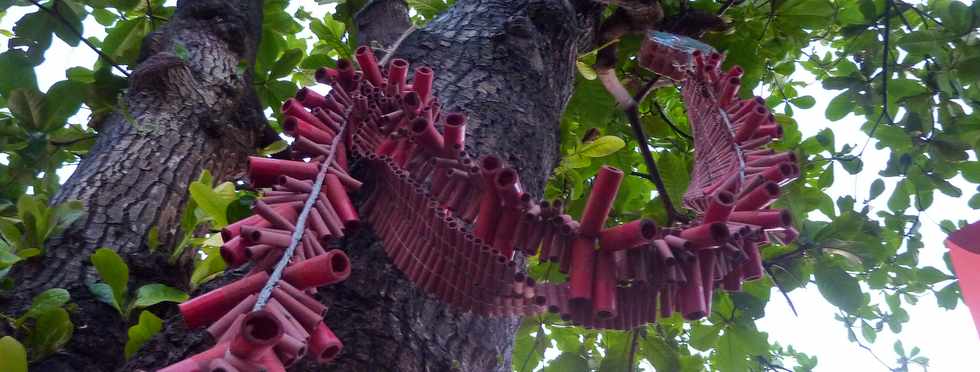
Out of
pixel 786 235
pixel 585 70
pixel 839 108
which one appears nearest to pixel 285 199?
pixel 786 235

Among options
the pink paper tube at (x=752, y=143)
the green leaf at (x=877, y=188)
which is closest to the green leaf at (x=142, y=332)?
the pink paper tube at (x=752, y=143)

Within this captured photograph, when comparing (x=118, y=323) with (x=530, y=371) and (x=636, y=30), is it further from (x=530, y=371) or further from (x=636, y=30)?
(x=530, y=371)

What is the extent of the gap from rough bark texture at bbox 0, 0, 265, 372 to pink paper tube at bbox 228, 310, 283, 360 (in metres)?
0.58

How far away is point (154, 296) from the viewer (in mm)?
940

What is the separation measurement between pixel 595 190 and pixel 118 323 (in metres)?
0.70

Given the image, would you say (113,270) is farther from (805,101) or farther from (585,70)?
(805,101)

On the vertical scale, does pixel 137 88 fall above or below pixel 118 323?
above

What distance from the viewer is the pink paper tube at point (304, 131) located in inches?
32.2

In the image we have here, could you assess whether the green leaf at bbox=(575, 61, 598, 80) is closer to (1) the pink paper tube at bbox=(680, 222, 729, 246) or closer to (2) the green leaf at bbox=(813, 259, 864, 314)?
(2) the green leaf at bbox=(813, 259, 864, 314)

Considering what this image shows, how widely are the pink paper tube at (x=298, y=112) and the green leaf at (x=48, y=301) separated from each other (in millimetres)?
350

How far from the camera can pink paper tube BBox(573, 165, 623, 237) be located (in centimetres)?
61

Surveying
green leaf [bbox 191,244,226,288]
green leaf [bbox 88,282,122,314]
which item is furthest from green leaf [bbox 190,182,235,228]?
green leaf [bbox 88,282,122,314]

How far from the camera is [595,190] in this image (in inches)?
24.4

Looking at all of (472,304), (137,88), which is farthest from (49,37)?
(472,304)
